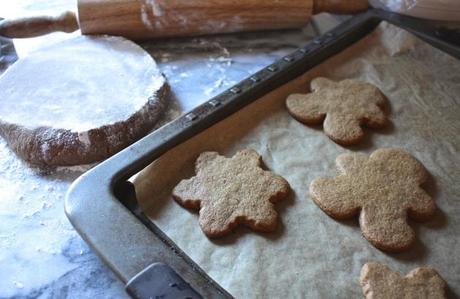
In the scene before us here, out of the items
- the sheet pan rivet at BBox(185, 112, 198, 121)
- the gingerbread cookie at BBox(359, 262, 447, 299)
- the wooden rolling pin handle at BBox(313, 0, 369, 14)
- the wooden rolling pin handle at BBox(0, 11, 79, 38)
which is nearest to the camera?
the gingerbread cookie at BBox(359, 262, 447, 299)

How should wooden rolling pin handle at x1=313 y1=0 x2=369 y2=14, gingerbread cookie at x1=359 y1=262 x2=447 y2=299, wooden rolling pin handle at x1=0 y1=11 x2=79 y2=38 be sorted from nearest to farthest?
gingerbread cookie at x1=359 y1=262 x2=447 y2=299, wooden rolling pin handle at x1=0 y1=11 x2=79 y2=38, wooden rolling pin handle at x1=313 y1=0 x2=369 y2=14

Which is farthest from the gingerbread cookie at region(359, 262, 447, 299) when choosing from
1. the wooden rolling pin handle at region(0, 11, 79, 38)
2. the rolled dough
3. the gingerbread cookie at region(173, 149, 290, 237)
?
the wooden rolling pin handle at region(0, 11, 79, 38)

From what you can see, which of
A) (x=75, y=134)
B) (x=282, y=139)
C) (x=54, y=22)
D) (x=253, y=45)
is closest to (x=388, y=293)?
(x=282, y=139)

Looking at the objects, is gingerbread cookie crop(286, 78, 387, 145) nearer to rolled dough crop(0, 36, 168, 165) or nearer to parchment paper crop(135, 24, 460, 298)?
parchment paper crop(135, 24, 460, 298)

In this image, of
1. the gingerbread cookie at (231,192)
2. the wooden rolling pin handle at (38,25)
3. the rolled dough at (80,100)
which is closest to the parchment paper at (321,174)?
the gingerbread cookie at (231,192)

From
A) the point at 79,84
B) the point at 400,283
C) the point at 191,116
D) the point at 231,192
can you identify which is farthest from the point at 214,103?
the point at 400,283

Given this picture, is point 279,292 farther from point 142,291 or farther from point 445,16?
point 445,16

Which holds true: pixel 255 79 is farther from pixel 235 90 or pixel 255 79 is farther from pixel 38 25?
pixel 38 25
